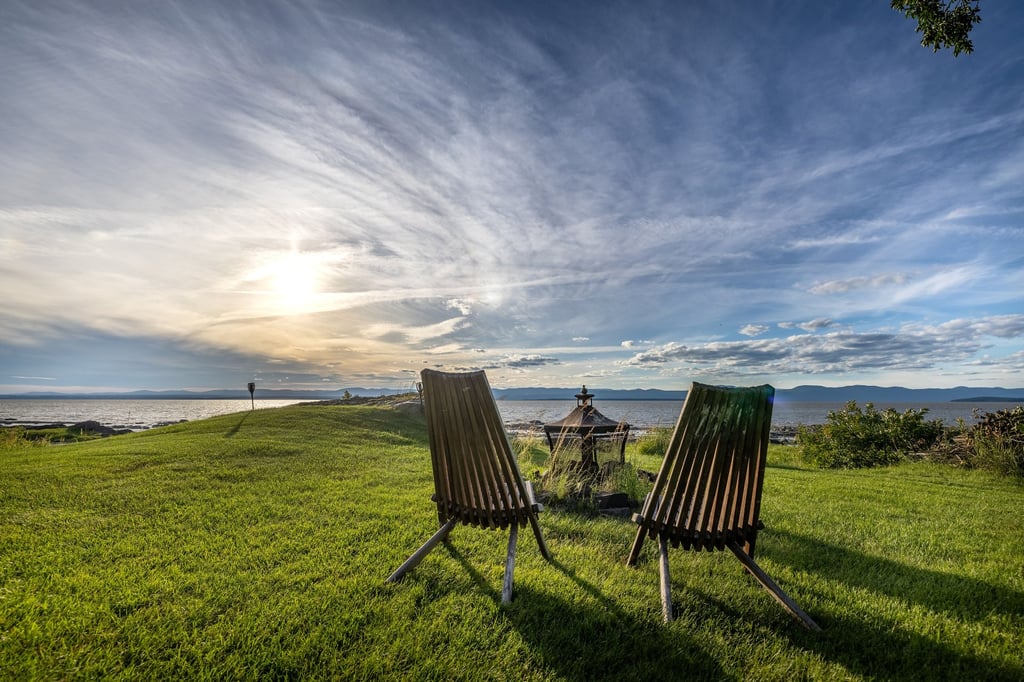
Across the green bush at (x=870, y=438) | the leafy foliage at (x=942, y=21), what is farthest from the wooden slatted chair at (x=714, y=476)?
the green bush at (x=870, y=438)

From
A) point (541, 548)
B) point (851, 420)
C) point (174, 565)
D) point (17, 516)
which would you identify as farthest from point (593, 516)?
point (851, 420)

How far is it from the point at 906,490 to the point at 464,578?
26.0 feet

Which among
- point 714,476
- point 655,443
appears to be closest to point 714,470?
point 714,476

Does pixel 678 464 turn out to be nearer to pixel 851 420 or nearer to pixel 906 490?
pixel 906 490

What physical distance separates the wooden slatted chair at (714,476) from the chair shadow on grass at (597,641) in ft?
1.26

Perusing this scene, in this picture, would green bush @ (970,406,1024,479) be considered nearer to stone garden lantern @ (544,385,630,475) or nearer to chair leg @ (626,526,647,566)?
stone garden lantern @ (544,385,630,475)

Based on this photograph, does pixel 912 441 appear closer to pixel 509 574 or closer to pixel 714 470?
pixel 714 470

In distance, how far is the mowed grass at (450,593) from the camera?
273 cm

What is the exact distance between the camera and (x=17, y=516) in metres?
5.17

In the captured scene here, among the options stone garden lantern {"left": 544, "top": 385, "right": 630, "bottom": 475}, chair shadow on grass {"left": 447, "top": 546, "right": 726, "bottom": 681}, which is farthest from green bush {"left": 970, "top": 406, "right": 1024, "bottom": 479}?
chair shadow on grass {"left": 447, "top": 546, "right": 726, "bottom": 681}

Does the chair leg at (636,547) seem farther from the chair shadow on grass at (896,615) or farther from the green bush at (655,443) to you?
the green bush at (655,443)

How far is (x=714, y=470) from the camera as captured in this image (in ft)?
11.2

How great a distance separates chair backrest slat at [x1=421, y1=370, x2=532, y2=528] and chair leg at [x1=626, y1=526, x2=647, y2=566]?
92 cm

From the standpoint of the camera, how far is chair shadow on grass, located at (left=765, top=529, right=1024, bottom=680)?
2.81 m
